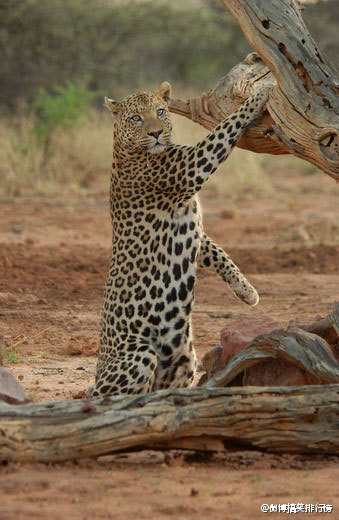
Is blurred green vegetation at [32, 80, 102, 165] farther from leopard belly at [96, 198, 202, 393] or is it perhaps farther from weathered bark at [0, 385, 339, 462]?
weathered bark at [0, 385, 339, 462]

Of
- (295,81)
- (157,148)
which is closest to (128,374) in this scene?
(157,148)

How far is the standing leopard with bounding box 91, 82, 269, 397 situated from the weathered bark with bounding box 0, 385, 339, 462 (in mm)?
1127

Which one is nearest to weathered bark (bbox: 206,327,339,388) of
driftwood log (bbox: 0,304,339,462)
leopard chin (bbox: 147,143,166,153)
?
driftwood log (bbox: 0,304,339,462)

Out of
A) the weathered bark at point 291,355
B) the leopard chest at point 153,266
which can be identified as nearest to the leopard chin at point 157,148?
the leopard chest at point 153,266

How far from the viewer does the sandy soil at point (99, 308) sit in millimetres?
4012

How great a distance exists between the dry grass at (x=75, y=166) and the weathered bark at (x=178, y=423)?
11.7 meters

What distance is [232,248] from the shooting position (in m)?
12.2

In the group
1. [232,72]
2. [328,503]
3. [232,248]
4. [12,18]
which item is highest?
[12,18]

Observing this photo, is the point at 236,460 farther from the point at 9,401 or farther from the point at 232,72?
the point at 232,72

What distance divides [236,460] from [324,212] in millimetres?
10768

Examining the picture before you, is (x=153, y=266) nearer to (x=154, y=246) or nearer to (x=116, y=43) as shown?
(x=154, y=246)

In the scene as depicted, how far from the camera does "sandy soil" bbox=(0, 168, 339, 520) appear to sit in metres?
4.01

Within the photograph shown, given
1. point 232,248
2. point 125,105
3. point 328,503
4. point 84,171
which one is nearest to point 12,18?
point 84,171

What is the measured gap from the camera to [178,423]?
452 cm
